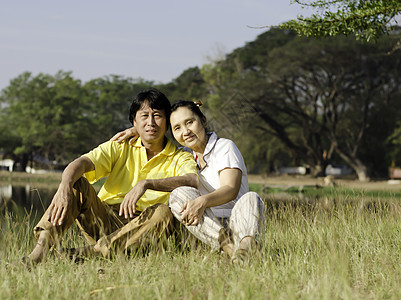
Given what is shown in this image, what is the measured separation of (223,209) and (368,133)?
86.4ft

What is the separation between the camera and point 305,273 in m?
2.84

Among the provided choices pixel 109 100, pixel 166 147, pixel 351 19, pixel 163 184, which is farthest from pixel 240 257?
pixel 109 100

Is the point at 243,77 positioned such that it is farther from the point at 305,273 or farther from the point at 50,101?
the point at 305,273

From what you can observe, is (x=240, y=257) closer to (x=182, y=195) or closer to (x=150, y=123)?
(x=182, y=195)

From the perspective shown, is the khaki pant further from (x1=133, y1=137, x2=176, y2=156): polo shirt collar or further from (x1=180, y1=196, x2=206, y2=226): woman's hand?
(x1=133, y1=137, x2=176, y2=156): polo shirt collar

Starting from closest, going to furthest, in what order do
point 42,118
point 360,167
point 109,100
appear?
point 360,167 < point 42,118 < point 109,100

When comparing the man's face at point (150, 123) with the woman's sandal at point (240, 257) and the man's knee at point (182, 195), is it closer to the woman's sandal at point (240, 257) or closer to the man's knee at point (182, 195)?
the man's knee at point (182, 195)

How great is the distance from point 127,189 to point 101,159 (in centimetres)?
29

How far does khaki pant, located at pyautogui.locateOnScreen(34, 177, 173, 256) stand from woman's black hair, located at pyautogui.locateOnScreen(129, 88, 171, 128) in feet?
2.15

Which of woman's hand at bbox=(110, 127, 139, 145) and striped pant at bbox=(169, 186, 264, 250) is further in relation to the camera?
woman's hand at bbox=(110, 127, 139, 145)

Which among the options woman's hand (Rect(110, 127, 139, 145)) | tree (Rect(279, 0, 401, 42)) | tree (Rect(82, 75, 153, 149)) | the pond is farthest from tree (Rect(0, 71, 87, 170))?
woman's hand (Rect(110, 127, 139, 145))

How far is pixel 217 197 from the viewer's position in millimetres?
3238

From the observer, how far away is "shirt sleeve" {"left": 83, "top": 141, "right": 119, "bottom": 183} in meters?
3.61

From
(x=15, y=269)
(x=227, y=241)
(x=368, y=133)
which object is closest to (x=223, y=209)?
(x=227, y=241)
